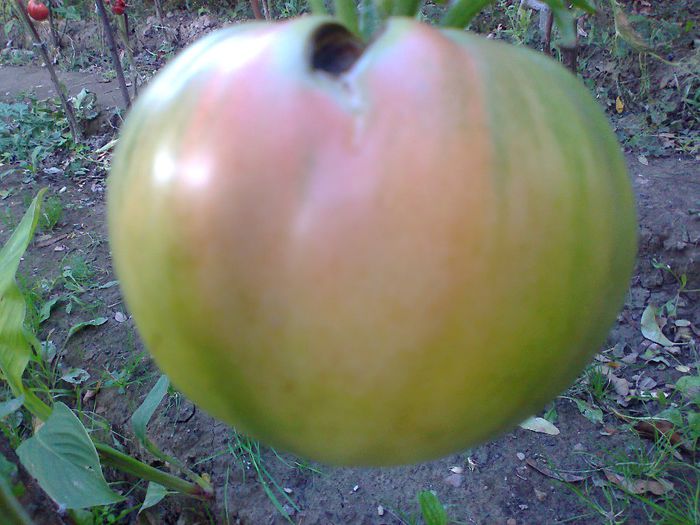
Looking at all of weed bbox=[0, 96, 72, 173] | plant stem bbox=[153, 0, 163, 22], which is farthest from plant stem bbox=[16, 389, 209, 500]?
plant stem bbox=[153, 0, 163, 22]

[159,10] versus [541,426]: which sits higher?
[159,10]

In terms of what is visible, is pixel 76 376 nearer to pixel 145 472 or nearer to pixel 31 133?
pixel 145 472

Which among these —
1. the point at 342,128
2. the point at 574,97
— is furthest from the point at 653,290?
the point at 342,128

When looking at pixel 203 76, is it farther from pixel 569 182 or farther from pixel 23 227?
pixel 23 227

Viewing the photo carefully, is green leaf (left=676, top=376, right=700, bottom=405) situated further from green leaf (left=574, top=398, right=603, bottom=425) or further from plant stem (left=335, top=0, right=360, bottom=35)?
plant stem (left=335, top=0, right=360, bottom=35)

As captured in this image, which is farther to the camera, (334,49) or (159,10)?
(159,10)

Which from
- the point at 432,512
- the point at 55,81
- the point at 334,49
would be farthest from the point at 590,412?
the point at 55,81
